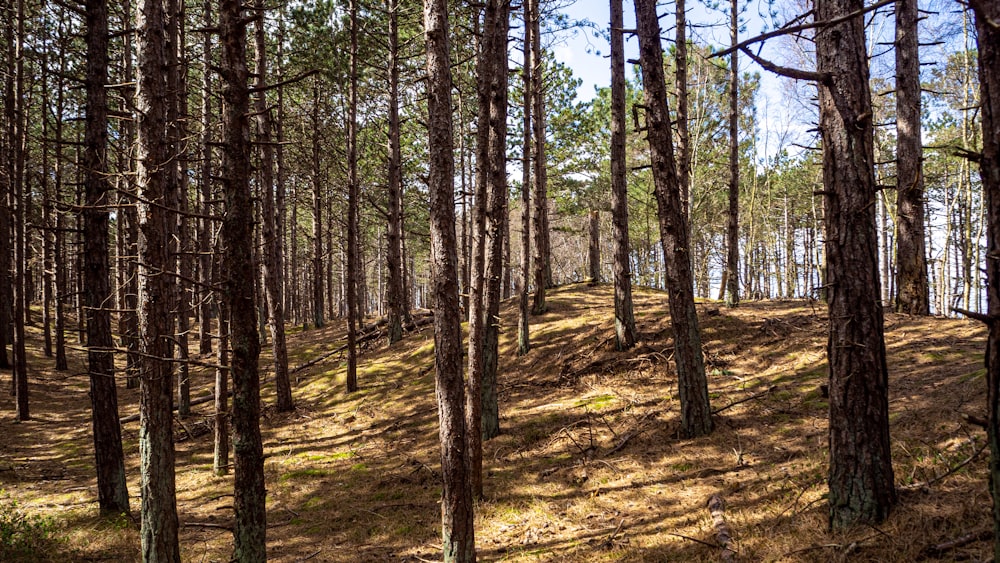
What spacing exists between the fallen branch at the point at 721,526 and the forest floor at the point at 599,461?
0.09m

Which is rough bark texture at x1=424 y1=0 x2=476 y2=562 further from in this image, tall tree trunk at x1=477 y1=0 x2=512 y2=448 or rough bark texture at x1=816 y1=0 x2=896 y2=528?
rough bark texture at x1=816 y1=0 x2=896 y2=528

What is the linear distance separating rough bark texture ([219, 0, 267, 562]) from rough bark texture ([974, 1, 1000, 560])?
607 cm

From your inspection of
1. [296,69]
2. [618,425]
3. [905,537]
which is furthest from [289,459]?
[296,69]

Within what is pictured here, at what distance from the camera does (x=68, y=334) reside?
25594mm

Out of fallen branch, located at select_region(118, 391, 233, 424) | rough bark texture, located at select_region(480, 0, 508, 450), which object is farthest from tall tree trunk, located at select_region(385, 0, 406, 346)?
fallen branch, located at select_region(118, 391, 233, 424)

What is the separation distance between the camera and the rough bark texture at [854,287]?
4.56 m

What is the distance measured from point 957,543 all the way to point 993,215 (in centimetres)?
304

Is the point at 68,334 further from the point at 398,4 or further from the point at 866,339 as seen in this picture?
the point at 866,339

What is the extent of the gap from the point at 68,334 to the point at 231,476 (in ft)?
72.0

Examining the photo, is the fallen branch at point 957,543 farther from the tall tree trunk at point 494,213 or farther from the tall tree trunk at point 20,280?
the tall tree trunk at point 20,280

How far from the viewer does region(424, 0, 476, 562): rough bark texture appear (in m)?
5.70

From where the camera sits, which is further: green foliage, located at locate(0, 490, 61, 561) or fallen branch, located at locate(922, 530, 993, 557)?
green foliage, located at locate(0, 490, 61, 561)

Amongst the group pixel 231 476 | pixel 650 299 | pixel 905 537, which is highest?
pixel 650 299

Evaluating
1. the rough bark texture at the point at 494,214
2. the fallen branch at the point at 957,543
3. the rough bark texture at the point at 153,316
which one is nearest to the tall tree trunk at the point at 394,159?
the rough bark texture at the point at 494,214
